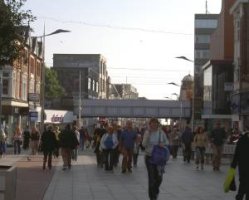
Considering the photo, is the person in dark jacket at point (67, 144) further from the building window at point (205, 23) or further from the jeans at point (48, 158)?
the building window at point (205, 23)

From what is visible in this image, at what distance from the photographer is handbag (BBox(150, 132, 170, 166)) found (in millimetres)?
15609

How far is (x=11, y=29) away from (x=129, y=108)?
8264 centimetres

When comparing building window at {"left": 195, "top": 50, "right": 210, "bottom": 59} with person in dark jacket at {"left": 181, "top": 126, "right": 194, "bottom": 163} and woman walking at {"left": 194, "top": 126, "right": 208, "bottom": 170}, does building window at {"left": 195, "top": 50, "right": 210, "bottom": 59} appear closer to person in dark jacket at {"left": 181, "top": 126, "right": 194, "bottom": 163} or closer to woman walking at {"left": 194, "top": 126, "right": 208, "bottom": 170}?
person in dark jacket at {"left": 181, "top": 126, "right": 194, "bottom": 163}

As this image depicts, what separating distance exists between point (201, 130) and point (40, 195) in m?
12.8

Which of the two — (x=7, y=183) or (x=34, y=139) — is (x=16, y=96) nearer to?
(x=34, y=139)

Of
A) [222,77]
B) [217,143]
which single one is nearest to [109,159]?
[217,143]

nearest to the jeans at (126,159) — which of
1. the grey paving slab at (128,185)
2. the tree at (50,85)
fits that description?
the grey paving slab at (128,185)

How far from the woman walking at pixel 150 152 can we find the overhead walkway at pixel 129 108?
8361 centimetres

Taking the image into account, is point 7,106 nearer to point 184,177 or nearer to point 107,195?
point 184,177

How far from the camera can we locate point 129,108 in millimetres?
100688

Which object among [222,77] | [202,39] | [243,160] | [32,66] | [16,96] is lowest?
[243,160]

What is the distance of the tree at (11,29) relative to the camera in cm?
1806

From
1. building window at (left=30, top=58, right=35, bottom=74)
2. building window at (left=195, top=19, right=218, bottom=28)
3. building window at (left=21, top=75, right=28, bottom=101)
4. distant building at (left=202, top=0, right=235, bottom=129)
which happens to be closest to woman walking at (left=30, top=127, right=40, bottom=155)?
building window at (left=21, top=75, right=28, bottom=101)

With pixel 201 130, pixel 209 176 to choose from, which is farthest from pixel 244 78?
pixel 209 176
